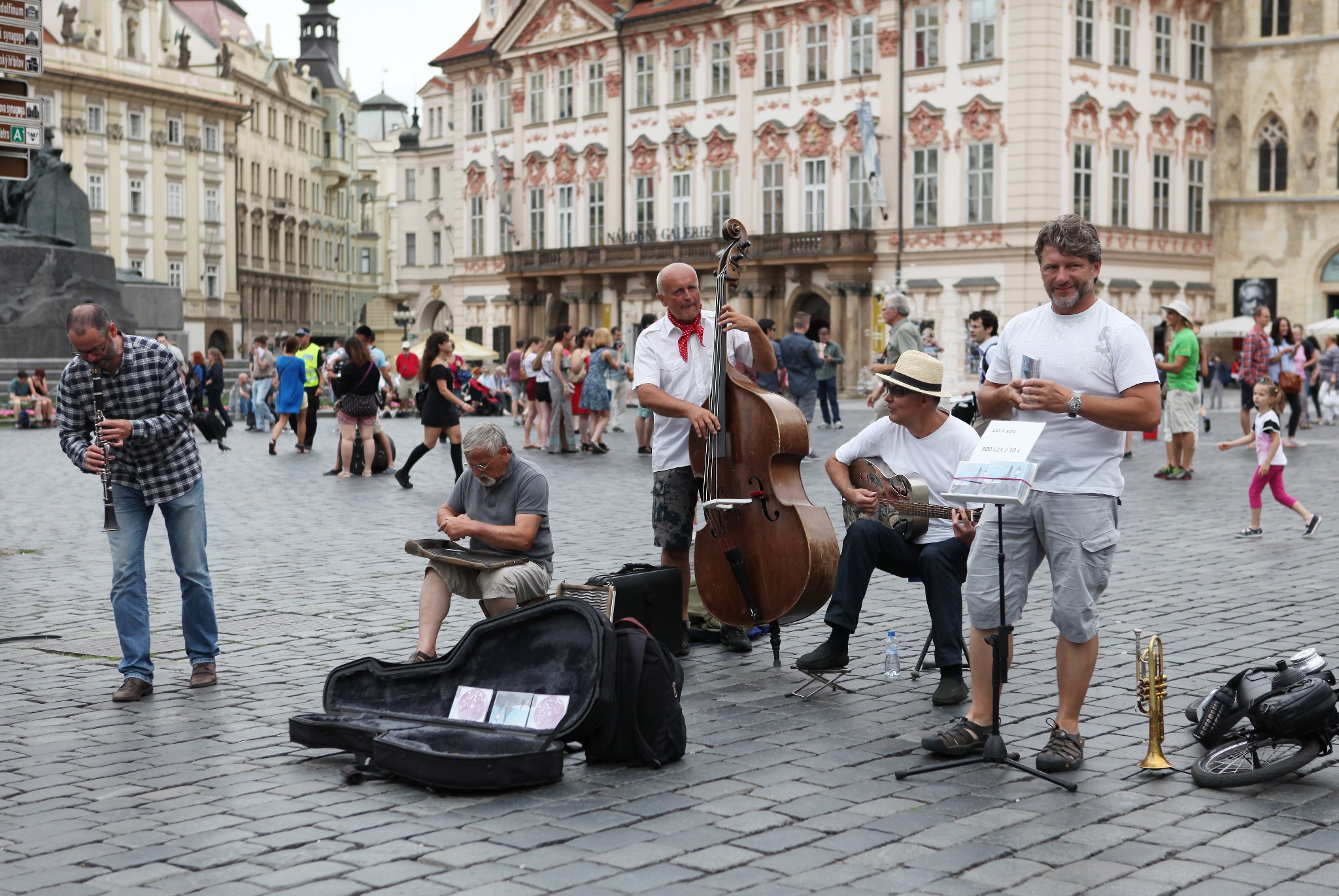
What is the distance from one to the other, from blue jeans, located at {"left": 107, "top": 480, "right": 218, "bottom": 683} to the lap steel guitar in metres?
2.83

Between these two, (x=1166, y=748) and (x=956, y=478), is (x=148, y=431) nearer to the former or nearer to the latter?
(x=956, y=478)

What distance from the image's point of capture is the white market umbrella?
43688 millimetres

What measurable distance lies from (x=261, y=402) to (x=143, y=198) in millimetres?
46289

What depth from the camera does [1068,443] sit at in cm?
561

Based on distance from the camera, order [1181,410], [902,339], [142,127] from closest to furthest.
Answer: [902,339]
[1181,410]
[142,127]

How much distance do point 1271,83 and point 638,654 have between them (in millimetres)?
43915

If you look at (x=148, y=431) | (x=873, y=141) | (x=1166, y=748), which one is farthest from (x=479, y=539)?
(x=873, y=141)

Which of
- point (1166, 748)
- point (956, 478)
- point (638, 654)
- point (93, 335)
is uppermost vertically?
point (93, 335)

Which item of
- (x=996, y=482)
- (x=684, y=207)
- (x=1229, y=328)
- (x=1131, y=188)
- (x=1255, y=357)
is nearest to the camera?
(x=996, y=482)

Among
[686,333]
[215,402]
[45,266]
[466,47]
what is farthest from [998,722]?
[466,47]

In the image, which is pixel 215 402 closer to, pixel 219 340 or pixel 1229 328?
pixel 1229 328

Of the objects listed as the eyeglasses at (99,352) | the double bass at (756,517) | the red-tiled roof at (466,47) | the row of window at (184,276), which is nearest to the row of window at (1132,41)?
the red-tiled roof at (466,47)

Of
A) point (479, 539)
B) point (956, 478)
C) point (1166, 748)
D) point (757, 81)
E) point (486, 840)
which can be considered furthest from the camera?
point (757, 81)

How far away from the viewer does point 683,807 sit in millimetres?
5230
